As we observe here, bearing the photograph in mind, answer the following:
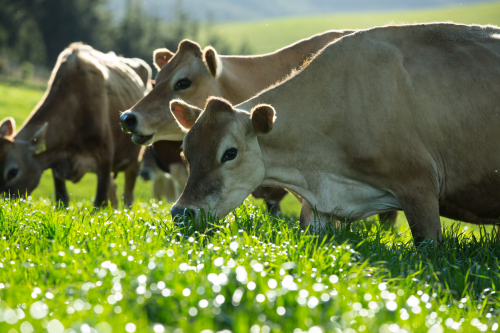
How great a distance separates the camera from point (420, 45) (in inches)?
211

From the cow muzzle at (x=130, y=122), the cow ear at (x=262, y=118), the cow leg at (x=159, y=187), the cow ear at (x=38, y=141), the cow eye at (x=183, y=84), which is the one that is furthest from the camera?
the cow leg at (x=159, y=187)

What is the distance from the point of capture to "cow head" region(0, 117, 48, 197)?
830 cm

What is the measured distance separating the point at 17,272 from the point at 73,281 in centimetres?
41

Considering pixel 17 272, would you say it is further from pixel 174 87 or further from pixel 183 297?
pixel 174 87

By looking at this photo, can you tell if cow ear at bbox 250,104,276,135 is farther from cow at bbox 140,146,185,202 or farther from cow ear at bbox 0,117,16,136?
cow at bbox 140,146,185,202

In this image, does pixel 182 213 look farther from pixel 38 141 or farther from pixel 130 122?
pixel 38 141

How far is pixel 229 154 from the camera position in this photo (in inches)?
189

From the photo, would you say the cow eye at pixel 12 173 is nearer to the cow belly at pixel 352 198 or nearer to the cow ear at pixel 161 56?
the cow ear at pixel 161 56

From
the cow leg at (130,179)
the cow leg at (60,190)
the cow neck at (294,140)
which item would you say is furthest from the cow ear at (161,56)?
the cow neck at (294,140)

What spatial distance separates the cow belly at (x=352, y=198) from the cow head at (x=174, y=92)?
260cm

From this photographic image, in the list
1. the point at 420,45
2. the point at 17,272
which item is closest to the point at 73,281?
the point at 17,272

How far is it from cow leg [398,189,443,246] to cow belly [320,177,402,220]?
0.23 m

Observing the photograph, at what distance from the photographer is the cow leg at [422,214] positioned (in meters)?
4.74

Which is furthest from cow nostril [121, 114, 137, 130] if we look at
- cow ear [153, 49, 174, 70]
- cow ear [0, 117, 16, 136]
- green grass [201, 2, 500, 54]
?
green grass [201, 2, 500, 54]
